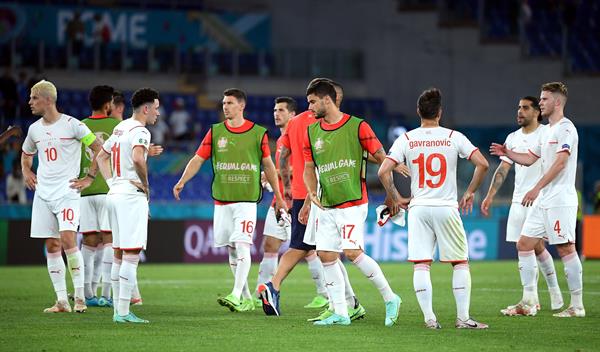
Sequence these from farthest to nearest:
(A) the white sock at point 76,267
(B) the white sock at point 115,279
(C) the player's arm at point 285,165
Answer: (C) the player's arm at point 285,165 < (A) the white sock at point 76,267 < (B) the white sock at point 115,279

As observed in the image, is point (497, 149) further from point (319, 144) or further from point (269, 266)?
point (269, 266)

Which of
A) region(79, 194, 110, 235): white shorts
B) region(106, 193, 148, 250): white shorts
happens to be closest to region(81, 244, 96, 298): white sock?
region(79, 194, 110, 235): white shorts

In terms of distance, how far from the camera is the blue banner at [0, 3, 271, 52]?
114 feet

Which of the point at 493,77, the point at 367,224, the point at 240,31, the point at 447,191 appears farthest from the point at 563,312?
the point at 240,31

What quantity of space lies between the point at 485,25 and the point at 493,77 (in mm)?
1634

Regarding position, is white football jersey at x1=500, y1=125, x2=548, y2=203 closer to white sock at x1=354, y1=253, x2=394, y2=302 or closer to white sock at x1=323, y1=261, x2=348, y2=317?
white sock at x1=354, y1=253, x2=394, y2=302

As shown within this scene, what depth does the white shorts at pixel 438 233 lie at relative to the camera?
11.3 metres

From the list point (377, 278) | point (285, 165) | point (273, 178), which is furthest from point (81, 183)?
point (377, 278)

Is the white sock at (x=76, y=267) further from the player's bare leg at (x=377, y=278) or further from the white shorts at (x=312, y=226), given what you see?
the player's bare leg at (x=377, y=278)

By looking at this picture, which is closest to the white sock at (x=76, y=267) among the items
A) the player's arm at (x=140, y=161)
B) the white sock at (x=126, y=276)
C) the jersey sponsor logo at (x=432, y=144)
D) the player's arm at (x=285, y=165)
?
→ the white sock at (x=126, y=276)

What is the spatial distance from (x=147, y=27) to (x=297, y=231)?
77.9 ft

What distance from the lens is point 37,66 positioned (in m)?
32.6

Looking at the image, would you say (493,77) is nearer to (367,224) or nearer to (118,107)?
(367,224)

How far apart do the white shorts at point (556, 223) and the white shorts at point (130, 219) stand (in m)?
4.49
